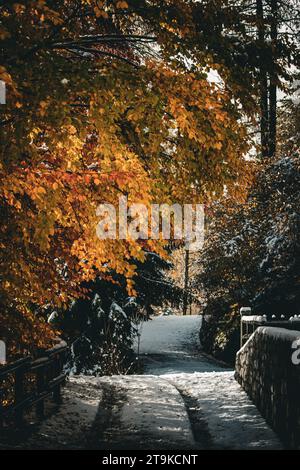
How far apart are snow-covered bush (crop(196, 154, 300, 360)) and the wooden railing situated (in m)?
7.68

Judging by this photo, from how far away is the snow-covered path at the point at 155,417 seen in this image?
700 cm

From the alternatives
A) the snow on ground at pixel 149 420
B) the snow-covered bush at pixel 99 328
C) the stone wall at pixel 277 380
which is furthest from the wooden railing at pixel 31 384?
the snow-covered bush at pixel 99 328

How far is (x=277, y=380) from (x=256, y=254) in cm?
1121

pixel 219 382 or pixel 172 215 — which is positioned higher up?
pixel 172 215

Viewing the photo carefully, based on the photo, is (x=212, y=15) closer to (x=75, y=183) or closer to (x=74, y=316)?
(x=75, y=183)

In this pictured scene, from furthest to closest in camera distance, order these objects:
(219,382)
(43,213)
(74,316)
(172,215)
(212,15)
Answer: (74,316) → (219,382) → (172,215) → (212,15) → (43,213)

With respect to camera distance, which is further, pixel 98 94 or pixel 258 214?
pixel 258 214

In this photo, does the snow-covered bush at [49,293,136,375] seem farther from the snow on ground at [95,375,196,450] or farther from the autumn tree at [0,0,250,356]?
the autumn tree at [0,0,250,356]

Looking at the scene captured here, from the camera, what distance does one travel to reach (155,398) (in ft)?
32.9

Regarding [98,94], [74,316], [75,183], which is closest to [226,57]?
[98,94]

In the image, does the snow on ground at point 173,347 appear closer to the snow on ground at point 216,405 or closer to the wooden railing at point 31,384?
the snow on ground at point 216,405

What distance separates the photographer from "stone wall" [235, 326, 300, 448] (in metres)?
6.15

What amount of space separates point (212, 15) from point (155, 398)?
247 inches

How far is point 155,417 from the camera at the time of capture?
8445mm
